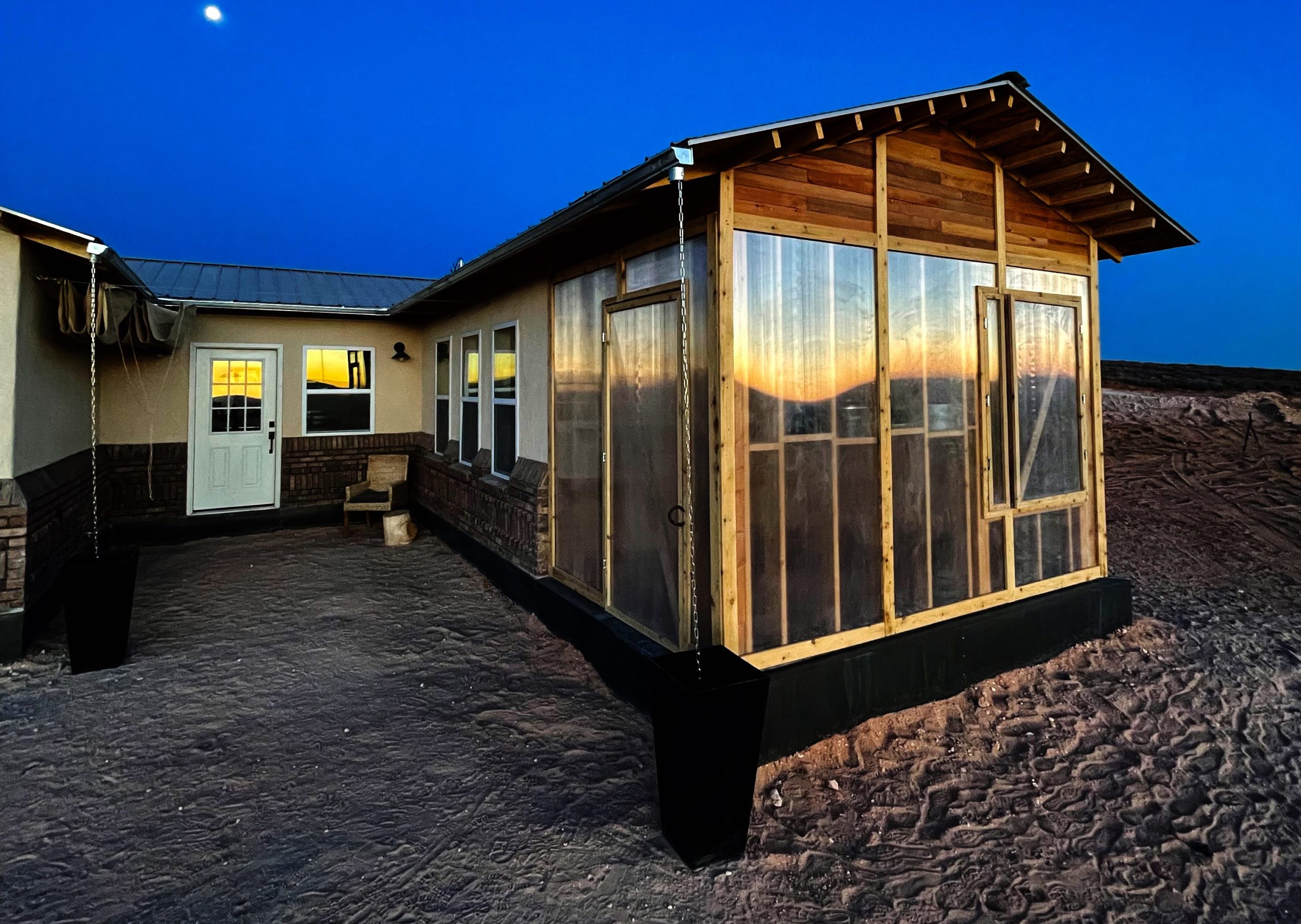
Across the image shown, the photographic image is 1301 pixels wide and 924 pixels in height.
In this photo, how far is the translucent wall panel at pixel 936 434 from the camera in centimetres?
378

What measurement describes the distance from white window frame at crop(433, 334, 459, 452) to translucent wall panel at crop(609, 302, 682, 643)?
3783mm

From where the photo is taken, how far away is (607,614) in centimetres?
418

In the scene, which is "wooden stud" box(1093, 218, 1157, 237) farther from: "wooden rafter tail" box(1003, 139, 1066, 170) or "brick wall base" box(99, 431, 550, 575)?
"brick wall base" box(99, 431, 550, 575)

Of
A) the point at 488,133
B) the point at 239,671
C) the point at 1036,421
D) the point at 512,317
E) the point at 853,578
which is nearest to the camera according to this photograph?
the point at 853,578

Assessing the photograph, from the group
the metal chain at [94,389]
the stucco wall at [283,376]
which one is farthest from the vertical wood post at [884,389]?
the stucco wall at [283,376]

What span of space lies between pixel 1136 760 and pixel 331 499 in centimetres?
835

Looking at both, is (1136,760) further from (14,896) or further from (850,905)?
(14,896)

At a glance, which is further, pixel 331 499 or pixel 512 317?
pixel 331 499

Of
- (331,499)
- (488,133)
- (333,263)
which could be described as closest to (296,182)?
(333,263)

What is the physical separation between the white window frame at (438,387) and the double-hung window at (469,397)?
1.09 ft

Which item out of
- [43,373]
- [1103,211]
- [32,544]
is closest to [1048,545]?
[1103,211]

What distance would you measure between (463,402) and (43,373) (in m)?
3.29

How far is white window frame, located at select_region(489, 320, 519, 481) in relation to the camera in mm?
5559

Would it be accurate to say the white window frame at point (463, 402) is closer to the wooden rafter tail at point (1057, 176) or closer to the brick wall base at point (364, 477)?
the brick wall base at point (364, 477)
